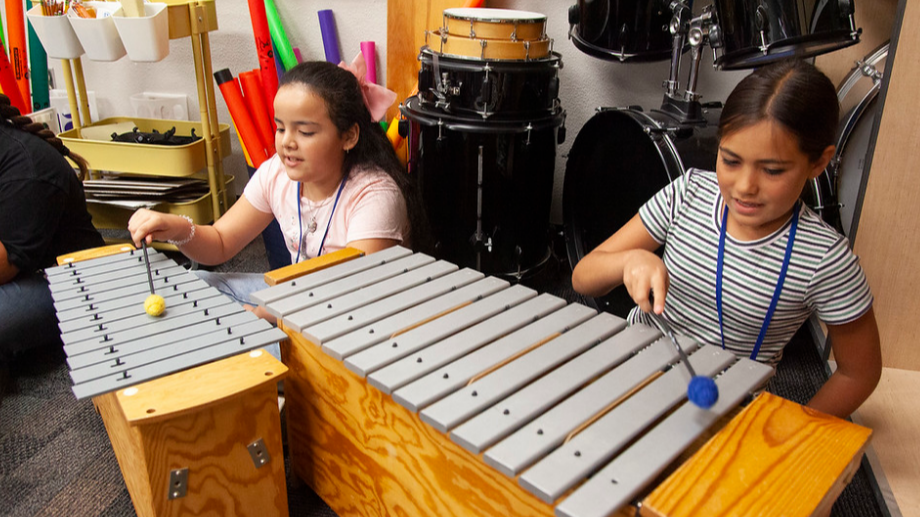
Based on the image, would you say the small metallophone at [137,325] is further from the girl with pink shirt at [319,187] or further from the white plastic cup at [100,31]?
the white plastic cup at [100,31]

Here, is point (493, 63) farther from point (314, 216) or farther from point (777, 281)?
point (777, 281)

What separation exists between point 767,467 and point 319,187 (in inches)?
60.1

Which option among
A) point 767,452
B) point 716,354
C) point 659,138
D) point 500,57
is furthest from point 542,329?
point 500,57

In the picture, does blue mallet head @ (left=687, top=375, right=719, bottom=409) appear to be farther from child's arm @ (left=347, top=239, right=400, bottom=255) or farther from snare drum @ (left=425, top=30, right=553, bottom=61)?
snare drum @ (left=425, top=30, right=553, bottom=61)

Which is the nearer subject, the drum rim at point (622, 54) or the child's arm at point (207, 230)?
the child's arm at point (207, 230)

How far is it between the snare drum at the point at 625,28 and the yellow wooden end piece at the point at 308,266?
1424 millimetres

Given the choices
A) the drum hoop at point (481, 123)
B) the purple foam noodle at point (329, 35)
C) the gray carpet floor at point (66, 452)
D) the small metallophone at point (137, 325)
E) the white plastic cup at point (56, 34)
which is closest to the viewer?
the small metallophone at point (137, 325)

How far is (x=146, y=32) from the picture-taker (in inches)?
111

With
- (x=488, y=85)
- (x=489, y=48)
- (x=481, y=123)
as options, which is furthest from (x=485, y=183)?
(x=489, y=48)

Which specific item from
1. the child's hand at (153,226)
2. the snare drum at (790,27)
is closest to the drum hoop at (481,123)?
the snare drum at (790,27)

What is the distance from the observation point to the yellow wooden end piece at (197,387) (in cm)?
128

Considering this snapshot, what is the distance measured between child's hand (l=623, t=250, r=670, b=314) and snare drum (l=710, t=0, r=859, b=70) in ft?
3.30

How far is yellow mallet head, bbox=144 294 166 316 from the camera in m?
1.54

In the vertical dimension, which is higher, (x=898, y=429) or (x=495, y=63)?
(x=495, y=63)
